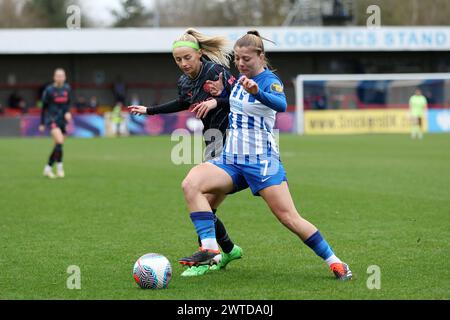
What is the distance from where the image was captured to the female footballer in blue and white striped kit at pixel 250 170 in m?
6.73

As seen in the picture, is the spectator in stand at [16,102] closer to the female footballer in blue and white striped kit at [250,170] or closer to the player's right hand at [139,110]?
the player's right hand at [139,110]

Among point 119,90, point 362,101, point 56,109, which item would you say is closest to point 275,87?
point 56,109

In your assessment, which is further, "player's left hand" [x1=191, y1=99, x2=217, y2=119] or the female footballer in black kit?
the female footballer in black kit

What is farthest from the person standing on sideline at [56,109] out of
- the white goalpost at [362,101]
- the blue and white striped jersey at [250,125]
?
the white goalpost at [362,101]

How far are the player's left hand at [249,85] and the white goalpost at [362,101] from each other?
3476 centimetres

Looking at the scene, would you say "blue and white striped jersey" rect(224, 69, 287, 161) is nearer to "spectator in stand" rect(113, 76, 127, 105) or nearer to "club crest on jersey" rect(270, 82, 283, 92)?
"club crest on jersey" rect(270, 82, 283, 92)

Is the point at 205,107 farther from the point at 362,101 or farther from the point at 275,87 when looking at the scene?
the point at 362,101

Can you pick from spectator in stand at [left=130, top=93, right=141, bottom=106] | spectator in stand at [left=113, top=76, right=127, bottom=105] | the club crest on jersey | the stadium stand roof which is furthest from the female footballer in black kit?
spectator in stand at [left=113, top=76, right=127, bottom=105]

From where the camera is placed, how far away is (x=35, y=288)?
21.4ft

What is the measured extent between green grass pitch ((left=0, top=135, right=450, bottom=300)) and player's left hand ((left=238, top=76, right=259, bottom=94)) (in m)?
1.54

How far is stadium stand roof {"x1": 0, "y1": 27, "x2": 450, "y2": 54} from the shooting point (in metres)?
45.2

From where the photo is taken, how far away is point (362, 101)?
142 feet
